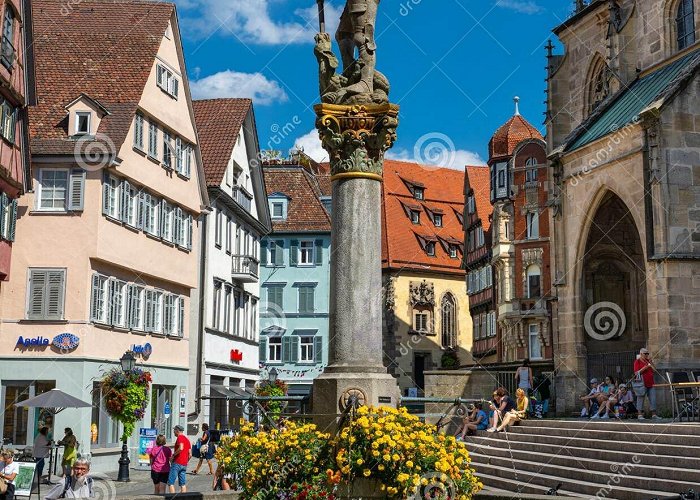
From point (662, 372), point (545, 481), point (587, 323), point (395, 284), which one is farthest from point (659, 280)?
point (395, 284)

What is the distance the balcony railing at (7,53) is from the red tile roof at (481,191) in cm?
4144

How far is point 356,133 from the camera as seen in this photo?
35.8 ft

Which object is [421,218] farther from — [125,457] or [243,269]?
[125,457]

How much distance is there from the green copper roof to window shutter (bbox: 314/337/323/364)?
25.7 metres

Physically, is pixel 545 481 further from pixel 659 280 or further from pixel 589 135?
pixel 589 135

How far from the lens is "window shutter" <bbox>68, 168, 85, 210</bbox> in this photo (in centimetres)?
2747

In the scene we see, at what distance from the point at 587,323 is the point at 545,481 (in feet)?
42.7

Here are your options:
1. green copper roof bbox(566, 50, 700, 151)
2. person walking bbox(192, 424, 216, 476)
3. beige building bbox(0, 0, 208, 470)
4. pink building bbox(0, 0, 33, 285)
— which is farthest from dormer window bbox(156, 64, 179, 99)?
green copper roof bbox(566, 50, 700, 151)

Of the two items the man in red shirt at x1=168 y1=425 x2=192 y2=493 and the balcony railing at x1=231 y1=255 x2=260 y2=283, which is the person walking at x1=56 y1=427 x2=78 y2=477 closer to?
the man in red shirt at x1=168 y1=425 x2=192 y2=493

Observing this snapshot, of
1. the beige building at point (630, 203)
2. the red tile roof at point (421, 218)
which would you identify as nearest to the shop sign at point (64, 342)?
the beige building at point (630, 203)

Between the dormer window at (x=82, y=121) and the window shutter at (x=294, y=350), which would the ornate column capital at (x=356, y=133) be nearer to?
the dormer window at (x=82, y=121)

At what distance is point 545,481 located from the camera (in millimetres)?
16984

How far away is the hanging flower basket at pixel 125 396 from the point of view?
1014 inches

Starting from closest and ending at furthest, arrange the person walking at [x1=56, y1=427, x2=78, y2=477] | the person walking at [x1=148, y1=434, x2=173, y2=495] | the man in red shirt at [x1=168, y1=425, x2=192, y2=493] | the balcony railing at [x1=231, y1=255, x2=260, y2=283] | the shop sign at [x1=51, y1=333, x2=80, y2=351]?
1. the person walking at [x1=148, y1=434, x2=173, y2=495]
2. the man in red shirt at [x1=168, y1=425, x2=192, y2=493]
3. the person walking at [x1=56, y1=427, x2=78, y2=477]
4. the shop sign at [x1=51, y1=333, x2=80, y2=351]
5. the balcony railing at [x1=231, y1=255, x2=260, y2=283]
